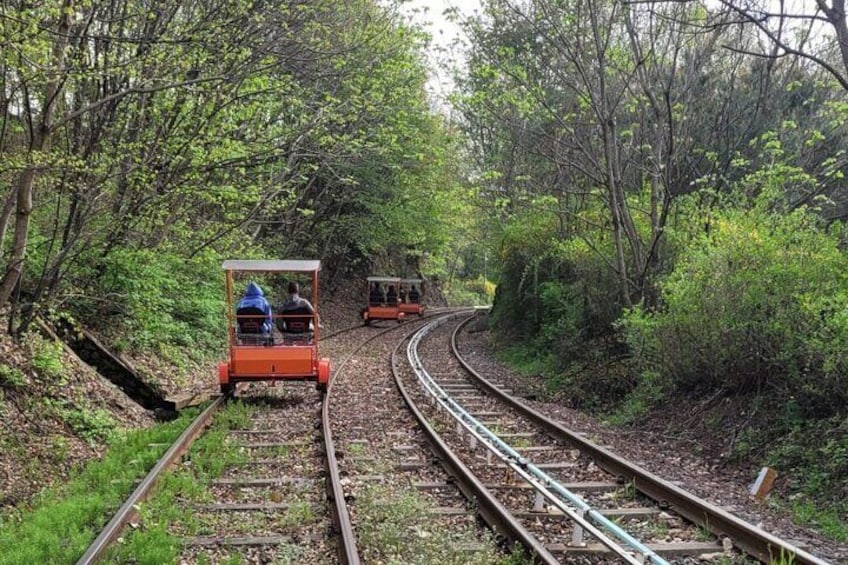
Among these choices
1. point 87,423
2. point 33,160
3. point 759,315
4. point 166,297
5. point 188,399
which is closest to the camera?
point 33,160

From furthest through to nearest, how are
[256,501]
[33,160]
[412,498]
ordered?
[33,160]
[256,501]
[412,498]

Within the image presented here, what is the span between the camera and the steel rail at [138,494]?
4.99 meters

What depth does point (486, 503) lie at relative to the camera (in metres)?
6.23

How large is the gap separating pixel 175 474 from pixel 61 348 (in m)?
4.08

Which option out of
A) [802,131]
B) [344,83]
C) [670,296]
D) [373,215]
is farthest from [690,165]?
[373,215]

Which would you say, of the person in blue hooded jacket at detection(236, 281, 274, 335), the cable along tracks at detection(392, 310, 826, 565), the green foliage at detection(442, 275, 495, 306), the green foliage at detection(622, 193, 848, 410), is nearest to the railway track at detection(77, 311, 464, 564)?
the cable along tracks at detection(392, 310, 826, 565)

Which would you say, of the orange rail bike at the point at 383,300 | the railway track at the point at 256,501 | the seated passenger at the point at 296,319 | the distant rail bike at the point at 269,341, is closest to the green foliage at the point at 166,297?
the distant rail bike at the point at 269,341

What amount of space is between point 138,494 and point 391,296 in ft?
93.5

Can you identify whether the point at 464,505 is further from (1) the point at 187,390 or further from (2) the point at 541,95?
(2) the point at 541,95

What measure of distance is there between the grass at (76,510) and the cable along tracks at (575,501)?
10.9 ft

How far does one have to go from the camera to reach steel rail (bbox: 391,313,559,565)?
511cm

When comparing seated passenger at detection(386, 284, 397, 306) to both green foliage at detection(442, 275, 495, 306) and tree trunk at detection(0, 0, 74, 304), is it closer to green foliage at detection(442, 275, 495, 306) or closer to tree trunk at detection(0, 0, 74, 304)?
green foliage at detection(442, 275, 495, 306)

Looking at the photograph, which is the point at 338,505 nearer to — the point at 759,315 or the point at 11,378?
the point at 11,378

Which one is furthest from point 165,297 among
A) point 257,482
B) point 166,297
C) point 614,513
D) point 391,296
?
point 391,296
